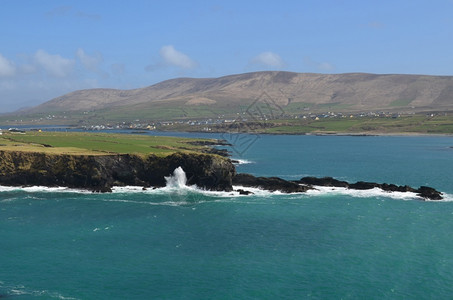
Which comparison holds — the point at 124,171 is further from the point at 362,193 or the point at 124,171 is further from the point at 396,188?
the point at 396,188

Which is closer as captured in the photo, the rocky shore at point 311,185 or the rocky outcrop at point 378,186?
the rocky outcrop at point 378,186

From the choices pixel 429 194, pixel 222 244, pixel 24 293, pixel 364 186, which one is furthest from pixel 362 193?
pixel 24 293

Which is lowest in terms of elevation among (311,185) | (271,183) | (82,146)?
(311,185)

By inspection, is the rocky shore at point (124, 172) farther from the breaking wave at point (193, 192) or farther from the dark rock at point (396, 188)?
the breaking wave at point (193, 192)

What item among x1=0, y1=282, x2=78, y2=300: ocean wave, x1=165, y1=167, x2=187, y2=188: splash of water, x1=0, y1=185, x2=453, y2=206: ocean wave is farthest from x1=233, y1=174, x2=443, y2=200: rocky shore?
x1=0, y1=282, x2=78, y2=300: ocean wave

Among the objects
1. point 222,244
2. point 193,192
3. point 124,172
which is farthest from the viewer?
point 124,172

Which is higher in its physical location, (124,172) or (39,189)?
(124,172)

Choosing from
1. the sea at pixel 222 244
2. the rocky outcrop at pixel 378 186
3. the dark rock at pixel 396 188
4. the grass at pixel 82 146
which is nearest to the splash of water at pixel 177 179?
the sea at pixel 222 244
